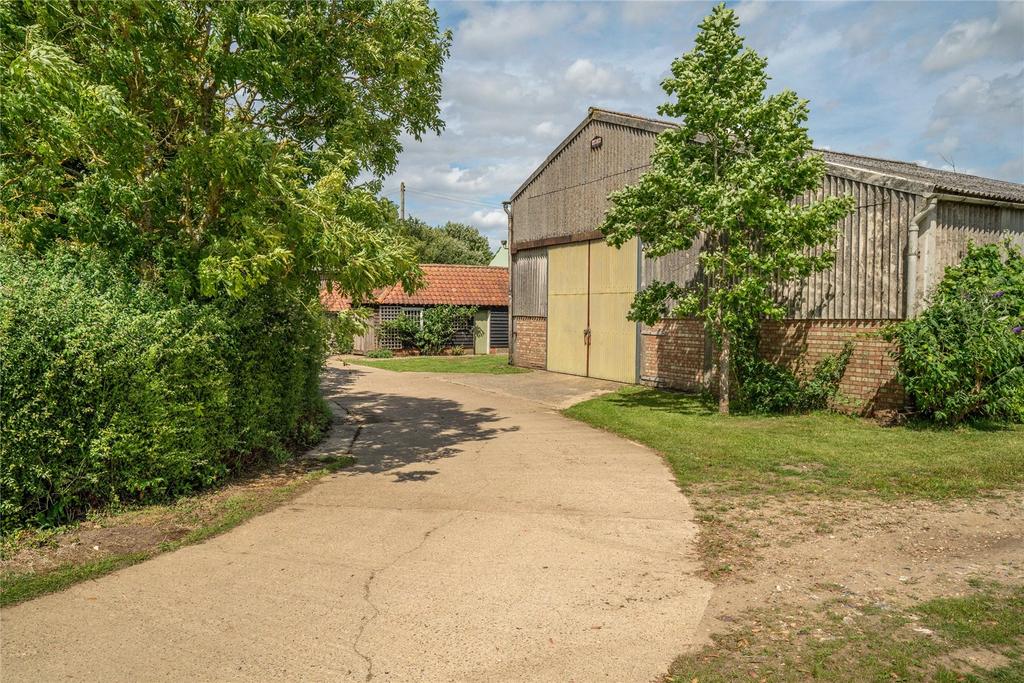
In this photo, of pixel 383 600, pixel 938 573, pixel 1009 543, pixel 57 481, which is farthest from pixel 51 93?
pixel 1009 543

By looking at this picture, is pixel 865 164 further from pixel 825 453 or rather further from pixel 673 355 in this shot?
pixel 825 453

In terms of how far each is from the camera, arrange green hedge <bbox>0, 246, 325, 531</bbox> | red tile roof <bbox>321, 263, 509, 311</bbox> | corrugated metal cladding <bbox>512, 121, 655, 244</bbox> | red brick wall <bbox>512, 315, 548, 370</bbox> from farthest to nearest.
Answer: red tile roof <bbox>321, 263, 509, 311</bbox> → red brick wall <bbox>512, 315, 548, 370</bbox> → corrugated metal cladding <bbox>512, 121, 655, 244</bbox> → green hedge <bbox>0, 246, 325, 531</bbox>

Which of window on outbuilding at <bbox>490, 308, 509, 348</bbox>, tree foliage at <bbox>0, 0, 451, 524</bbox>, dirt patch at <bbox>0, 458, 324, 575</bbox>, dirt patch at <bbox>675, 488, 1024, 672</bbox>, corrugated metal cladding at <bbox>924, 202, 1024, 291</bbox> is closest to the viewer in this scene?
dirt patch at <bbox>675, 488, 1024, 672</bbox>

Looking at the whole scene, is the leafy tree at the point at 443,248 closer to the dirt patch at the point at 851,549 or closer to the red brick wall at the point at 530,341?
the red brick wall at the point at 530,341

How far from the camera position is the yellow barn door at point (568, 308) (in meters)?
19.7

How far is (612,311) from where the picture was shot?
1859cm

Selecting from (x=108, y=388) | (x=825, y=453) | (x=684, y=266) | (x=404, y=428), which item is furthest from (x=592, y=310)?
(x=108, y=388)

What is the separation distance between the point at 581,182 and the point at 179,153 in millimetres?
13517

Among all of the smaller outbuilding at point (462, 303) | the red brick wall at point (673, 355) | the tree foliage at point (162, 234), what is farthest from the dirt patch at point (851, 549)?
the smaller outbuilding at point (462, 303)

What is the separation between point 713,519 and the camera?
6.69m

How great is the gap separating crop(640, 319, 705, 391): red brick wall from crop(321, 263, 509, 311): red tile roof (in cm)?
1440

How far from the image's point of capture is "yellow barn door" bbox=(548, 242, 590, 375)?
64.6ft

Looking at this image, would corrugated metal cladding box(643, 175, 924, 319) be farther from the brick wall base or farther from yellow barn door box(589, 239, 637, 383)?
yellow barn door box(589, 239, 637, 383)

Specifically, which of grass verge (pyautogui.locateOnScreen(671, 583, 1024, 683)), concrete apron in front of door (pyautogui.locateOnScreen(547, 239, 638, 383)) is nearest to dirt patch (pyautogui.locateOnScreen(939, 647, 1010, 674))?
grass verge (pyautogui.locateOnScreen(671, 583, 1024, 683))
